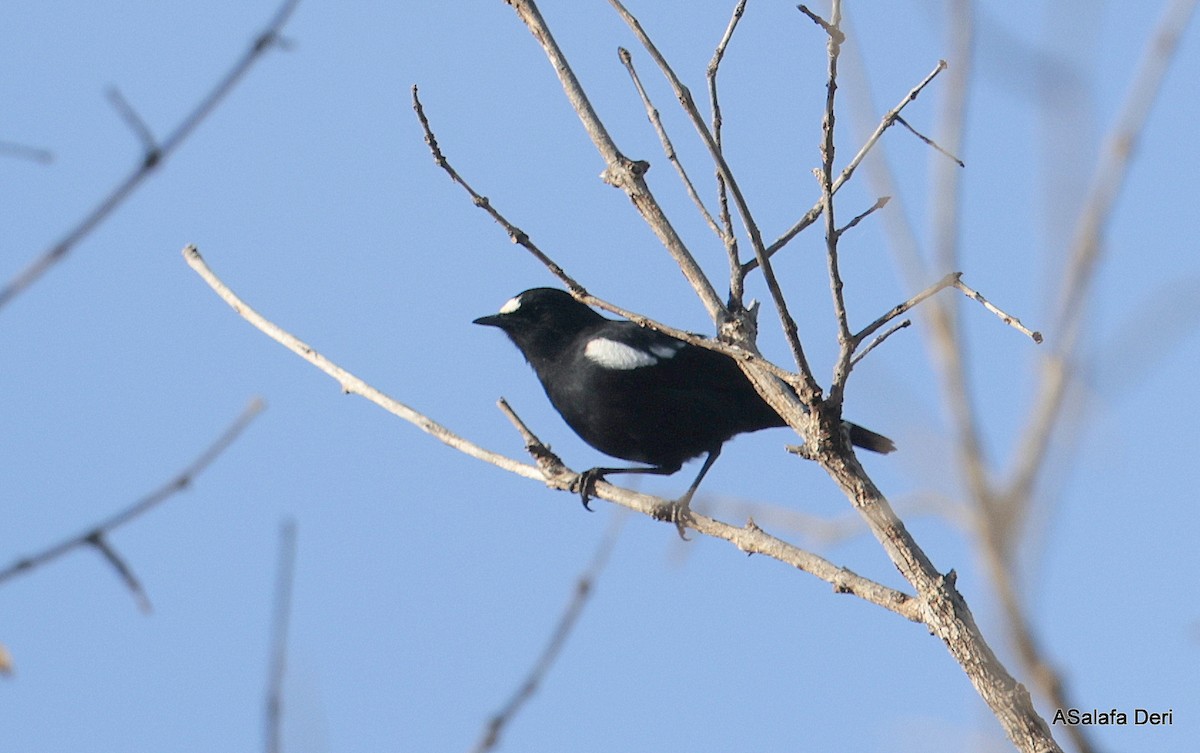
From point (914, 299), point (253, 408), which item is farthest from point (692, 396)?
point (253, 408)

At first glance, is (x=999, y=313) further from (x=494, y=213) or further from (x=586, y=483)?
(x=586, y=483)

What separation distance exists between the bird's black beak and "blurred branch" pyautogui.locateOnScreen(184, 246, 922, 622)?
2477 mm

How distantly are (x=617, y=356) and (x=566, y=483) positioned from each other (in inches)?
67.5

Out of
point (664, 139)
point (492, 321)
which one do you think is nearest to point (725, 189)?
point (664, 139)

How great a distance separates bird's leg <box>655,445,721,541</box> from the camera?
15.2ft

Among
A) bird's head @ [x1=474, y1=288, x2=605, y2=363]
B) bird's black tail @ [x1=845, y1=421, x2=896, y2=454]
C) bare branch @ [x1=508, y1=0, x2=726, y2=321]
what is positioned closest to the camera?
bare branch @ [x1=508, y1=0, x2=726, y2=321]

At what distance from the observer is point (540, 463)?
4953mm

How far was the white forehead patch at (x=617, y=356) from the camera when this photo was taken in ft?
21.0

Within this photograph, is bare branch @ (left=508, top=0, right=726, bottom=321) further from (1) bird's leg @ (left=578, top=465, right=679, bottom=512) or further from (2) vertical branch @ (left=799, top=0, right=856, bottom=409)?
(1) bird's leg @ (left=578, top=465, right=679, bottom=512)

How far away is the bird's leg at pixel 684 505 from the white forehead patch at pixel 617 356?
24.2 inches

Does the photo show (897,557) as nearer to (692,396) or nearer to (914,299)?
(914,299)

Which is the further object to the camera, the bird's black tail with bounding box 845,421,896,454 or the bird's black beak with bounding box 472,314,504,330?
the bird's black beak with bounding box 472,314,504,330

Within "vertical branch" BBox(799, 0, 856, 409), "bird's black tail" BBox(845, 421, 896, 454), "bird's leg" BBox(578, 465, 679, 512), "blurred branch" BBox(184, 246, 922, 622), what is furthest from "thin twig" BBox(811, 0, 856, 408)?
"bird's black tail" BBox(845, 421, 896, 454)

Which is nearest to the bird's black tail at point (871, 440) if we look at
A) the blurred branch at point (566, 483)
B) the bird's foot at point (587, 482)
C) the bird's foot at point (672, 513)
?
the bird's foot at point (587, 482)
